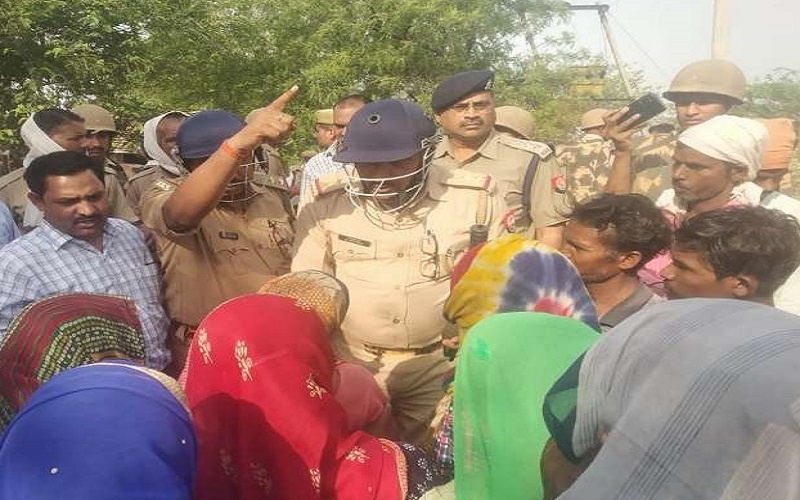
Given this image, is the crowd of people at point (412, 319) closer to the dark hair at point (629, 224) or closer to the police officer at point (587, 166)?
the dark hair at point (629, 224)

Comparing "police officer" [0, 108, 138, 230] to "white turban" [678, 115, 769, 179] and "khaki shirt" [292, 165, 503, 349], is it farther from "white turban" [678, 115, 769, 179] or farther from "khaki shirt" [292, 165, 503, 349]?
"white turban" [678, 115, 769, 179]

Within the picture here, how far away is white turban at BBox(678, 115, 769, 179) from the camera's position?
291cm

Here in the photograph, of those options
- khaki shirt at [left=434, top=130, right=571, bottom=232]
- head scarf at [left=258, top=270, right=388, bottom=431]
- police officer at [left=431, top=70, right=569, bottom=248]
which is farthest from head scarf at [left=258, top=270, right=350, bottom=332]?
police officer at [left=431, top=70, right=569, bottom=248]

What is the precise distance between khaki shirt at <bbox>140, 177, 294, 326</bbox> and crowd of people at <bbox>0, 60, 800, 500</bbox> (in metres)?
0.01

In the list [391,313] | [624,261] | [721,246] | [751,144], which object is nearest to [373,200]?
[391,313]

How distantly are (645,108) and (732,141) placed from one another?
0.65m

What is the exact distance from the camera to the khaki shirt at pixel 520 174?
345 centimetres

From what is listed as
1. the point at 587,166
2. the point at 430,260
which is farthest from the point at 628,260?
the point at 587,166

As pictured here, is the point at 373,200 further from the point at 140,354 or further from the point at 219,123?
the point at 140,354

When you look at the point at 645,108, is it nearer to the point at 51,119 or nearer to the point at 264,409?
the point at 264,409

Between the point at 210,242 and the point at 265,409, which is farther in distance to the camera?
the point at 210,242

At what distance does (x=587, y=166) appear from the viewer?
14.5 feet

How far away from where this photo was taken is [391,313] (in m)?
2.71

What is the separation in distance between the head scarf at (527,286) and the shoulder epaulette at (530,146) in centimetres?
186
